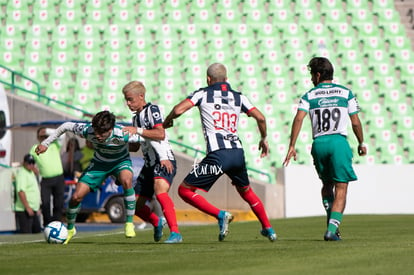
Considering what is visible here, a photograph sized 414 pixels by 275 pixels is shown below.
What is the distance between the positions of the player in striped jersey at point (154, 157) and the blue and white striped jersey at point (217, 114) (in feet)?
1.99

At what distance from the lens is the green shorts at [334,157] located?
34.0 feet

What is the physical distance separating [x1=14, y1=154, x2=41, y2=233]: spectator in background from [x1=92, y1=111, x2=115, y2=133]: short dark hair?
24.3ft

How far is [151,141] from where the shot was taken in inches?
426

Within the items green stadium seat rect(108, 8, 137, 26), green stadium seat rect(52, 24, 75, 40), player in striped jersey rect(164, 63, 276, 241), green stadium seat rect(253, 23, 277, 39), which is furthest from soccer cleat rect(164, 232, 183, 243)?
green stadium seat rect(108, 8, 137, 26)

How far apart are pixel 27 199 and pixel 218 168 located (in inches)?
327

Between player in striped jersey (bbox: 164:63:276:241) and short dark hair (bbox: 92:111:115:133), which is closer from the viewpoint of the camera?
player in striped jersey (bbox: 164:63:276:241)

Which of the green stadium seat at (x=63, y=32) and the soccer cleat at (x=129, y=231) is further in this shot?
the green stadium seat at (x=63, y=32)

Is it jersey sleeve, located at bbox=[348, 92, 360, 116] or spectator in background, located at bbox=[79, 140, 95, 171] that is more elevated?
jersey sleeve, located at bbox=[348, 92, 360, 116]

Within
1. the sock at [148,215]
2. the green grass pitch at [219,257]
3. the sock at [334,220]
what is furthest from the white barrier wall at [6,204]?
the sock at [334,220]

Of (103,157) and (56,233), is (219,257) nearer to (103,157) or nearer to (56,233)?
(103,157)

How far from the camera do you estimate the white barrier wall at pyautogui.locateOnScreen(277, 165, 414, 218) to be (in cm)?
2303

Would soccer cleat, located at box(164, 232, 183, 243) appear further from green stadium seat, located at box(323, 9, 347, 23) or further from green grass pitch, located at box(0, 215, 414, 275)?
green stadium seat, located at box(323, 9, 347, 23)

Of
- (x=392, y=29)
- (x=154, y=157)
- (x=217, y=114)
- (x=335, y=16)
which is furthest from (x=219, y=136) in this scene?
(x=392, y=29)

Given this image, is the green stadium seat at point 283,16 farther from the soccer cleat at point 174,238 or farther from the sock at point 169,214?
the soccer cleat at point 174,238
